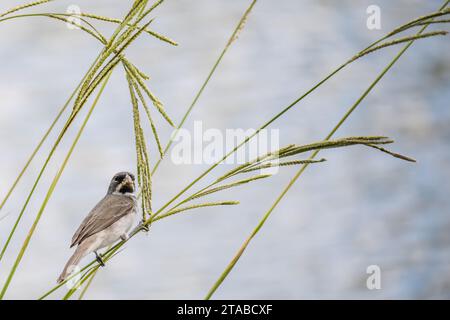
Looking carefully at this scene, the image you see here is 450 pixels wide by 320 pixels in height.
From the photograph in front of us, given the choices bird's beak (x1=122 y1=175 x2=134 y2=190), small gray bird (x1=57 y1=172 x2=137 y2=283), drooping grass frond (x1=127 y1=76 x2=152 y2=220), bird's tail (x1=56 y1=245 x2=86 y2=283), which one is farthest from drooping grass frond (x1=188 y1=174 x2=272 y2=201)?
bird's beak (x1=122 y1=175 x2=134 y2=190)

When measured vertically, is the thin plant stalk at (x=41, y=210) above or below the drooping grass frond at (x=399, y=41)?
below

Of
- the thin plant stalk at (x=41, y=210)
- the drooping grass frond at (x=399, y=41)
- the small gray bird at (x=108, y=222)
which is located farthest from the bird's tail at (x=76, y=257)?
the drooping grass frond at (x=399, y=41)

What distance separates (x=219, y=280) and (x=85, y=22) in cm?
65

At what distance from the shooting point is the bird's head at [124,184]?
3.23 m

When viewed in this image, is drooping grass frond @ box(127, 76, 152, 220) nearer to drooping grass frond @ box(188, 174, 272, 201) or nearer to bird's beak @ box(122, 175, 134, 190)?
drooping grass frond @ box(188, 174, 272, 201)

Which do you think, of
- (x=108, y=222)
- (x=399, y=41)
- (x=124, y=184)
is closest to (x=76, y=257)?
(x=108, y=222)

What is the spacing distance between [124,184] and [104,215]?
1.77 ft

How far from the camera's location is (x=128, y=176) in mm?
3236

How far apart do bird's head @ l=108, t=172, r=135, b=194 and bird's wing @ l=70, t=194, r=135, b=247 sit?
182 millimetres

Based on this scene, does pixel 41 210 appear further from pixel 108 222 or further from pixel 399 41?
pixel 108 222

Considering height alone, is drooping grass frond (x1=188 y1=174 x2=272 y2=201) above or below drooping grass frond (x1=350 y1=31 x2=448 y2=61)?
below

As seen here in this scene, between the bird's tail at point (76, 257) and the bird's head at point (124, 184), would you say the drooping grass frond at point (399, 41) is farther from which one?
the bird's head at point (124, 184)

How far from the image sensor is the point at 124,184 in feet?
10.6

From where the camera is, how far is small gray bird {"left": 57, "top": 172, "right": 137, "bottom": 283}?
2.32 meters
